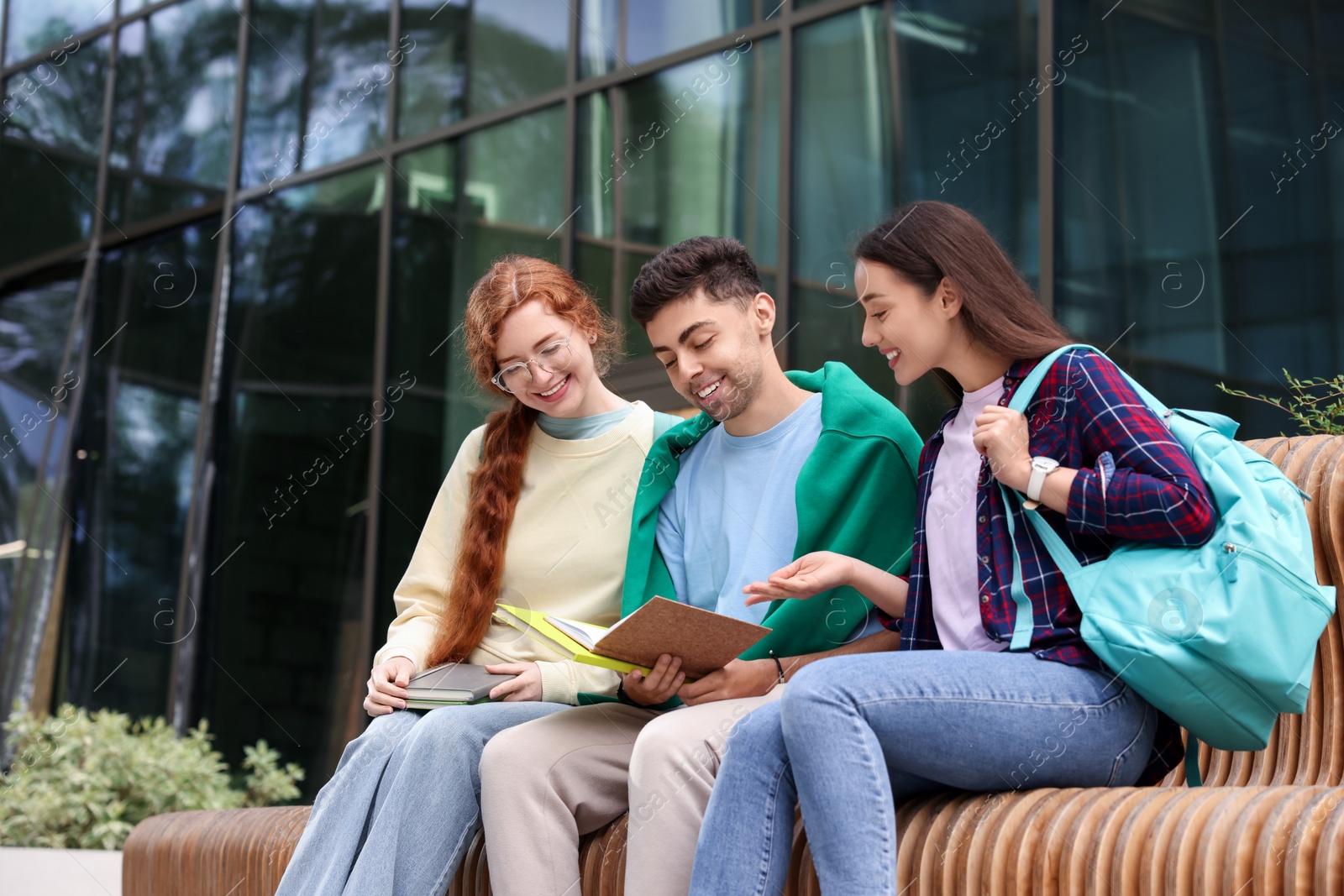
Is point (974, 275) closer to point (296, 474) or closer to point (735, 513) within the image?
point (735, 513)

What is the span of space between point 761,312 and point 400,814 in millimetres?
1251

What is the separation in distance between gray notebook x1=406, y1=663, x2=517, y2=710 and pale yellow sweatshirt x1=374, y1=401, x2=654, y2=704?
Result: 0.10 metres

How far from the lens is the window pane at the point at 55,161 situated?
877cm

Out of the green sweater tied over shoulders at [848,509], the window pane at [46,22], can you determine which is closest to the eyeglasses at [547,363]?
the green sweater tied over shoulders at [848,509]

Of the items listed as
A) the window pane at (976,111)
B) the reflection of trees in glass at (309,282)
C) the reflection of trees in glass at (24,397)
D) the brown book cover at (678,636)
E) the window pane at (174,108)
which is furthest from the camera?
the reflection of trees in glass at (24,397)

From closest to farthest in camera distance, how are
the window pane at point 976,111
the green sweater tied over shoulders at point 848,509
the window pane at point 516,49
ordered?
the green sweater tied over shoulders at point 848,509 < the window pane at point 976,111 < the window pane at point 516,49

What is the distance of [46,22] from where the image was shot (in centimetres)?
923

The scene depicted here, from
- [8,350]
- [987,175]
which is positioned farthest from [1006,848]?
[8,350]

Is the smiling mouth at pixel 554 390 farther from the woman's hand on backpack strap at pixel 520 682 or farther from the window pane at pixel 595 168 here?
the window pane at pixel 595 168

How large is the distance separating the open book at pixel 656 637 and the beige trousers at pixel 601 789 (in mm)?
105

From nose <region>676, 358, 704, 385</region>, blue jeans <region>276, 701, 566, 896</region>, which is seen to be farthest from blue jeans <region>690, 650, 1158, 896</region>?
nose <region>676, 358, 704, 385</region>

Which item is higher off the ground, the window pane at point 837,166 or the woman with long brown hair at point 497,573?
the window pane at point 837,166

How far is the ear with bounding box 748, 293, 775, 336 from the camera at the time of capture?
2697 mm

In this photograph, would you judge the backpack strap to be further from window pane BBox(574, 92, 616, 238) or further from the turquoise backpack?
window pane BBox(574, 92, 616, 238)
